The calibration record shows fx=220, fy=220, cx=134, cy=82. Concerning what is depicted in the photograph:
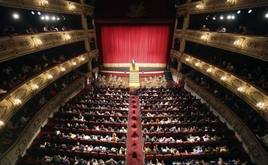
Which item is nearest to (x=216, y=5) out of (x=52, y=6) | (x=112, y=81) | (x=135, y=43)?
(x=52, y=6)

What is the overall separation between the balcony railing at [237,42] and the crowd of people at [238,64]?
4.15 ft

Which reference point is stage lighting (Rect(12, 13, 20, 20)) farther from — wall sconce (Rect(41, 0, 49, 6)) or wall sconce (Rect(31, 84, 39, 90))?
wall sconce (Rect(31, 84, 39, 90))

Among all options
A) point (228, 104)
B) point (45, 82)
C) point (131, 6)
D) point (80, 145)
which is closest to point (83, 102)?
point (45, 82)

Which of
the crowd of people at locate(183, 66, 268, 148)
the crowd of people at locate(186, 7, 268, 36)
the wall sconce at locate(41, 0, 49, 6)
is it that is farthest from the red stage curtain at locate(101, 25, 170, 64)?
the wall sconce at locate(41, 0, 49, 6)

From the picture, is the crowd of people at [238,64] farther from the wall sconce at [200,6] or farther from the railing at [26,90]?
the railing at [26,90]

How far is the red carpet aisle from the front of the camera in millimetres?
10702

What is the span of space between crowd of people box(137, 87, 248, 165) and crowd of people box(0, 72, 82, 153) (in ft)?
20.5

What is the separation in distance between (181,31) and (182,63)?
311cm

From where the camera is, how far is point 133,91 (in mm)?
20172

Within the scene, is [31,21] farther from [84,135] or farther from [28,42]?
[84,135]

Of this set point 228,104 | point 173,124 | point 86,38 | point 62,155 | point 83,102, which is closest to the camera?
point 62,155

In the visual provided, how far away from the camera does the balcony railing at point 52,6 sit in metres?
10.7

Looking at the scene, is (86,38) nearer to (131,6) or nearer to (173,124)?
(131,6)

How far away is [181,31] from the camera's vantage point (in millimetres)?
21391
